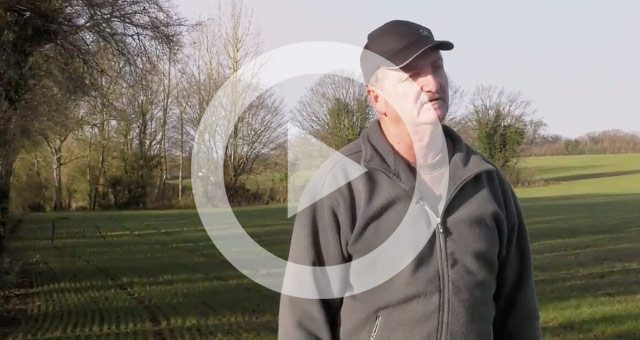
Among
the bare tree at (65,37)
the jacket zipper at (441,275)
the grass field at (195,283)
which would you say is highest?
the bare tree at (65,37)

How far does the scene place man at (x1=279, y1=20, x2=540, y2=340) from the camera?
1.99 m

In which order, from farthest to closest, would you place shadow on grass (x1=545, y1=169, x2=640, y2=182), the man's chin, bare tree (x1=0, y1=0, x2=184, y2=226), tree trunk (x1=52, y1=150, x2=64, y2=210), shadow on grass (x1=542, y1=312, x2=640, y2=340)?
shadow on grass (x1=545, y1=169, x2=640, y2=182) < tree trunk (x1=52, y1=150, x2=64, y2=210) < bare tree (x1=0, y1=0, x2=184, y2=226) < shadow on grass (x1=542, y1=312, x2=640, y2=340) < the man's chin

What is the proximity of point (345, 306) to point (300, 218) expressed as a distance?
0.29 m

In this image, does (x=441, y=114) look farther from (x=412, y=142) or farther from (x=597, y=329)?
(x=597, y=329)

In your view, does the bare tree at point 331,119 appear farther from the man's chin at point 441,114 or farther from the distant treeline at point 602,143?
the distant treeline at point 602,143

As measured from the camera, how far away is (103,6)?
1195cm

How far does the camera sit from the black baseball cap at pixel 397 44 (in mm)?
2031

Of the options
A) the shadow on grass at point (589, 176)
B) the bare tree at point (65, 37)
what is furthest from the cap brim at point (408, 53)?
the shadow on grass at point (589, 176)

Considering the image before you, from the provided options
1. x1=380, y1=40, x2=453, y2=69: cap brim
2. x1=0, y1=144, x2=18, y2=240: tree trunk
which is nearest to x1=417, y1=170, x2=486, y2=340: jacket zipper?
x1=380, y1=40, x2=453, y2=69: cap brim

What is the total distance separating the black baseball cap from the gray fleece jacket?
24 cm

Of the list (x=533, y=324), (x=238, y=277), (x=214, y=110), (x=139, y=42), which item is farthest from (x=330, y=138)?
(x=139, y=42)

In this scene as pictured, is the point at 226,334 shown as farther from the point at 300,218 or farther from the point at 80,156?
the point at 80,156

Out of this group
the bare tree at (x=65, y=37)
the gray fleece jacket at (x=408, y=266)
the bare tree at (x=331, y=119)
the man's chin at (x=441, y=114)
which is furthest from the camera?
the bare tree at (x=65, y=37)

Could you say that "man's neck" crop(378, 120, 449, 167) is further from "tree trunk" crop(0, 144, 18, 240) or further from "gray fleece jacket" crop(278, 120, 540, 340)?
"tree trunk" crop(0, 144, 18, 240)
